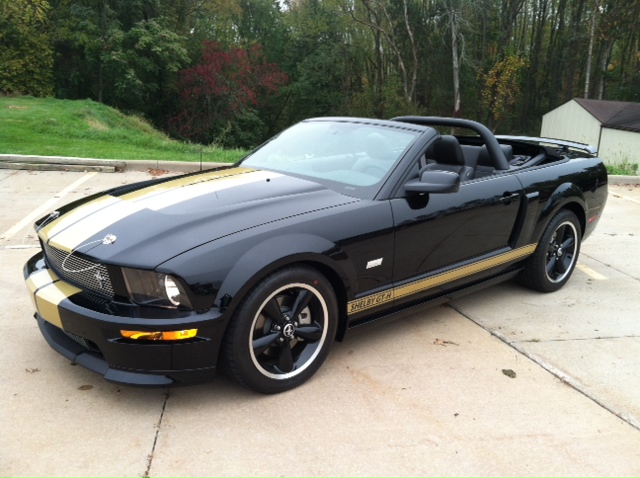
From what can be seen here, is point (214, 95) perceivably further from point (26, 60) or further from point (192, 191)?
point (192, 191)

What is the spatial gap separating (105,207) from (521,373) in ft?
8.57

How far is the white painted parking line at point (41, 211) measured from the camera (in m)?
5.86

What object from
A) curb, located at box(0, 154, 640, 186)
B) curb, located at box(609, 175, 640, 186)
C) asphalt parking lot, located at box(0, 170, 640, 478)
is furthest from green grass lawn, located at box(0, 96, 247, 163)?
curb, located at box(609, 175, 640, 186)

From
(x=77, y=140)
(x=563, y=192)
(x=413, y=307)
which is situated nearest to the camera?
(x=413, y=307)

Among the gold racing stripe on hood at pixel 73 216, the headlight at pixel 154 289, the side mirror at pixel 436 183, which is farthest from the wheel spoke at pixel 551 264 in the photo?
the gold racing stripe on hood at pixel 73 216

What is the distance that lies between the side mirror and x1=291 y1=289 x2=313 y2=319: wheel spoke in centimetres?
95

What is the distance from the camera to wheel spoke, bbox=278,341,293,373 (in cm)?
299

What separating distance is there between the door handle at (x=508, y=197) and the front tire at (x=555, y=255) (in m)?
0.54

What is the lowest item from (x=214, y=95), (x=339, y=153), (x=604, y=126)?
(x=339, y=153)

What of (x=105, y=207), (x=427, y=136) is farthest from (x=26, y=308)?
(x=427, y=136)

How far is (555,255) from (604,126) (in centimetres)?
3279

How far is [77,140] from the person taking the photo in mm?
13195

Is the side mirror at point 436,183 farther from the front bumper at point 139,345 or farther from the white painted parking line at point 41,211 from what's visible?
the white painted parking line at point 41,211

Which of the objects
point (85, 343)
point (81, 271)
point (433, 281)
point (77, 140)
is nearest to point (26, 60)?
point (77, 140)
